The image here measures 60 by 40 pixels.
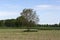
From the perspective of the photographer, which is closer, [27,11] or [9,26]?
[27,11]

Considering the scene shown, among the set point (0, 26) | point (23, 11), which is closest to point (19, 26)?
point (0, 26)

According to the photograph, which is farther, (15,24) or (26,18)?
(15,24)

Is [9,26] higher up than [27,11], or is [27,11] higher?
[27,11]

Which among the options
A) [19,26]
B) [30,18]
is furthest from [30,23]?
[19,26]

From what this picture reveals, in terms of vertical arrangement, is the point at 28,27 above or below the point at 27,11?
below

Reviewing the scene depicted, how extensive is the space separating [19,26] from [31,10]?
14231 mm

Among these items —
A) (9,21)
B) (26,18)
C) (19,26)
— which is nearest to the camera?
(26,18)

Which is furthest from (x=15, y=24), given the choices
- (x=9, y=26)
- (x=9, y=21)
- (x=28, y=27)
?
(x=28, y=27)

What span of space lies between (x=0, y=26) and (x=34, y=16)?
75.5ft

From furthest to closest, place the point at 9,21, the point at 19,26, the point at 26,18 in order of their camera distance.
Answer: the point at 9,21
the point at 19,26
the point at 26,18

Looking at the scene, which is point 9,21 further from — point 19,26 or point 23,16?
point 23,16

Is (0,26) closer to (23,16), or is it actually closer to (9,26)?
(9,26)

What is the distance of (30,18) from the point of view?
2712 inches

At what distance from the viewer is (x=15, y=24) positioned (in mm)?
86250
